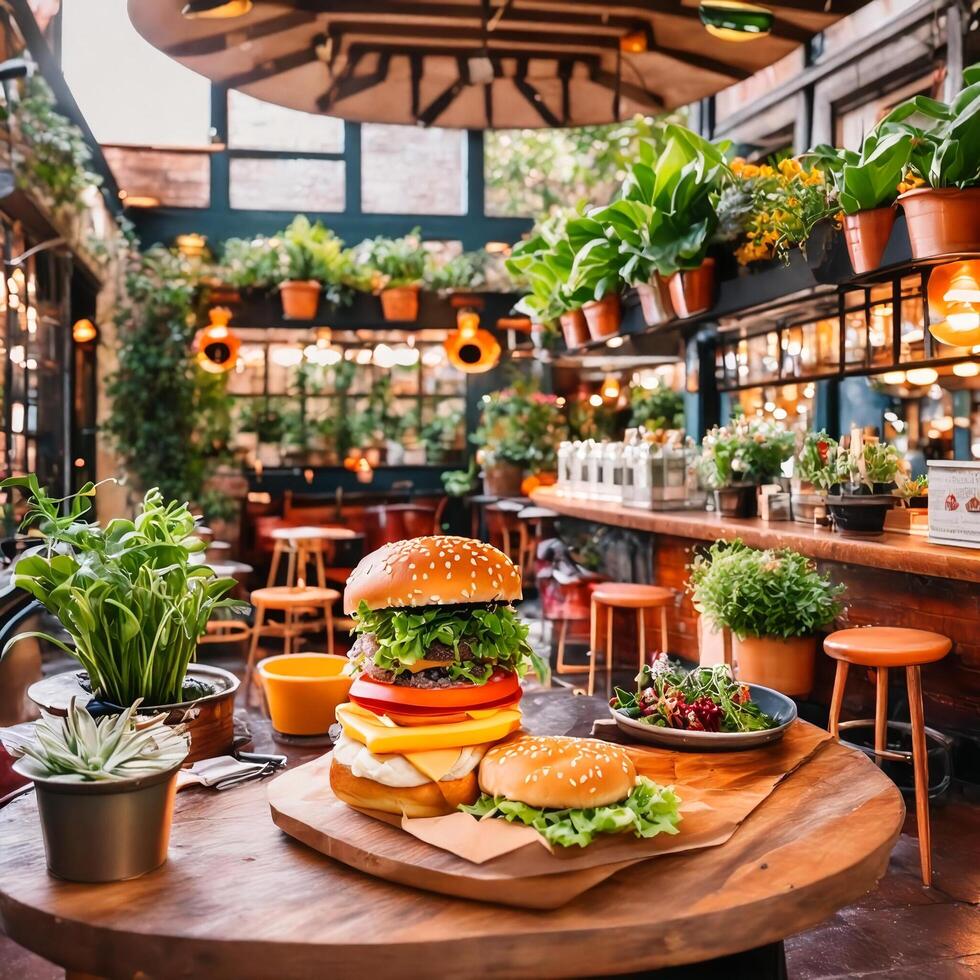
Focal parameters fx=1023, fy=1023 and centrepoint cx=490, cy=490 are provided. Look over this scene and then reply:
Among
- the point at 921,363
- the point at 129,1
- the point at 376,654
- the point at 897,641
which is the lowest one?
the point at 897,641

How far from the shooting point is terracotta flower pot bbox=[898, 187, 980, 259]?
11.1 ft

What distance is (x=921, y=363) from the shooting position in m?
4.43

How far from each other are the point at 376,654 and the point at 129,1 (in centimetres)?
138

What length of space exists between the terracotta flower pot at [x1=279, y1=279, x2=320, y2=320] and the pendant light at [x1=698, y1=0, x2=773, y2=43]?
278 inches

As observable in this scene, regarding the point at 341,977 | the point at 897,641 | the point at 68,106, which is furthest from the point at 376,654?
the point at 68,106

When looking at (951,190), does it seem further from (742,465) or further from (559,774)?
(559,774)

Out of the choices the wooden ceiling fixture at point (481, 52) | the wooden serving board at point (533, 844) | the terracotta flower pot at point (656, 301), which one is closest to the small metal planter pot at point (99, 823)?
the wooden serving board at point (533, 844)

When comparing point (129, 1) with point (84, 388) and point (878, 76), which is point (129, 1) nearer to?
point (878, 76)

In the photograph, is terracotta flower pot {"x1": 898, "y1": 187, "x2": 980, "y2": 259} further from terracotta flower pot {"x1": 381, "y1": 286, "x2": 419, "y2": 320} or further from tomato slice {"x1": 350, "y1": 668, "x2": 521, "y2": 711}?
terracotta flower pot {"x1": 381, "y1": 286, "x2": 419, "y2": 320}

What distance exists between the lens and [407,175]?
1356cm

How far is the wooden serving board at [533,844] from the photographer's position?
1.25 m

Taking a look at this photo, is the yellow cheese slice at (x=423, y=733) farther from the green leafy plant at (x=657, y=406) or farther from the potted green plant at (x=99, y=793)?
the green leafy plant at (x=657, y=406)

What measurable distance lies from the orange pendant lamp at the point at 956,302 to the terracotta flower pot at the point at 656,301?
1288mm

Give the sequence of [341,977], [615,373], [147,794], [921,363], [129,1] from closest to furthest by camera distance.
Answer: [341,977] → [147,794] → [129,1] → [921,363] → [615,373]
